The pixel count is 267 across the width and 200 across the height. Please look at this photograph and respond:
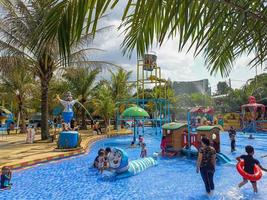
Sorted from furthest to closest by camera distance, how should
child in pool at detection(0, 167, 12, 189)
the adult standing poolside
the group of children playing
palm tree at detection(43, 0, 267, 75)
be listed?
the group of children playing → child in pool at detection(0, 167, 12, 189) → the adult standing poolside → palm tree at detection(43, 0, 267, 75)

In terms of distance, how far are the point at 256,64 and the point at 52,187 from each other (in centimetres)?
728

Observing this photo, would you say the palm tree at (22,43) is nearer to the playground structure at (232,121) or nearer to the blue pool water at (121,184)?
the blue pool water at (121,184)

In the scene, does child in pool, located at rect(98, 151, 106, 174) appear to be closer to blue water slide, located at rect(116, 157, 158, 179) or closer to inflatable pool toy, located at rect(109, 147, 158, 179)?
inflatable pool toy, located at rect(109, 147, 158, 179)

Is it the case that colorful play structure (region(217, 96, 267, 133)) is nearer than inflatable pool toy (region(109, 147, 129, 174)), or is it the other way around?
inflatable pool toy (region(109, 147, 129, 174))

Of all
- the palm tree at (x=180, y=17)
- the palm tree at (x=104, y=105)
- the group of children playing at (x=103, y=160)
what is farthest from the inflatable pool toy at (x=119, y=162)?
the palm tree at (x=104, y=105)

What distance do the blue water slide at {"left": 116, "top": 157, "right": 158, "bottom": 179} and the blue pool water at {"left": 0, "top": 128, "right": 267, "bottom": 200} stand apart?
0.66 ft

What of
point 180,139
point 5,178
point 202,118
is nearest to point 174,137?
point 180,139

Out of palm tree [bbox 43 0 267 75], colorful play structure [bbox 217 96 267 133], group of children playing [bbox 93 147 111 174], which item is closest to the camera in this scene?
palm tree [bbox 43 0 267 75]

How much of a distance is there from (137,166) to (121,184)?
5.52 ft

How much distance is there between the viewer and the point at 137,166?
1026 centimetres

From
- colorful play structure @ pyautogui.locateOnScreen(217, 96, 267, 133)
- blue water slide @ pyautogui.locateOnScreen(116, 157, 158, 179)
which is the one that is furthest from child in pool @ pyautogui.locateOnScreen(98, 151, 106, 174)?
colorful play structure @ pyautogui.locateOnScreen(217, 96, 267, 133)

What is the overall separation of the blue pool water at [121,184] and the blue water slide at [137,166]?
0.20 meters

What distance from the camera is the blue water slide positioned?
9.50 m

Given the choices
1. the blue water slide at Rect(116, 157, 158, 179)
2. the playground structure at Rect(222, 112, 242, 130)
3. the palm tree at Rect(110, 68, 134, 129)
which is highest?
the palm tree at Rect(110, 68, 134, 129)
